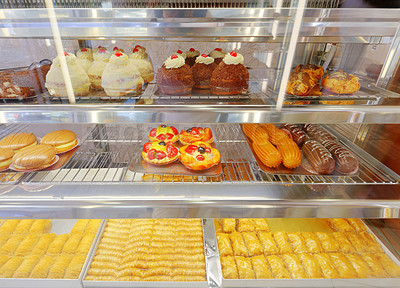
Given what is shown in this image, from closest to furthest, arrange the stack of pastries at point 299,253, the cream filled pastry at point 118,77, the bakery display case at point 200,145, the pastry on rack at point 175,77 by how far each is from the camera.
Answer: the bakery display case at point 200,145, the cream filled pastry at point 118,77, the pastry on rack at point 175,77, the stack of pastries at point 299,253

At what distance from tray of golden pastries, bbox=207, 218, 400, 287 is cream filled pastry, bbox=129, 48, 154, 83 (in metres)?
1.24

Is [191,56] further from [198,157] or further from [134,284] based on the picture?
[134,284]

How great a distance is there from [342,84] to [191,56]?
3.23ft

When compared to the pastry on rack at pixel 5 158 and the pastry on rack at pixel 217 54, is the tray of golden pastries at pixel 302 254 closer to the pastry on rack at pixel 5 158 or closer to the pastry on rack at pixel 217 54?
the pastry on rack at pixel 217 54

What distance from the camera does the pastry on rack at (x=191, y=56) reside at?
170 centimetres

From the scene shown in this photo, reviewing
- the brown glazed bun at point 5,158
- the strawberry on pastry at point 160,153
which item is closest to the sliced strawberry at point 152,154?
the strawberry on pastry at point 160,153

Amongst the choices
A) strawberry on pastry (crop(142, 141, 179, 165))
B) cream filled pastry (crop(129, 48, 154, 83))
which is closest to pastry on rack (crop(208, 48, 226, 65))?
cream filled pastry (crop(129, 48, 154, 83))

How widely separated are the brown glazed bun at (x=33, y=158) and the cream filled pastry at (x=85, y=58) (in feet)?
2.03

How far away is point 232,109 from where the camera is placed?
4.09ft

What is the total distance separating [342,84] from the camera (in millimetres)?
1405

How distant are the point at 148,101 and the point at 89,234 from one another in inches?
48.5

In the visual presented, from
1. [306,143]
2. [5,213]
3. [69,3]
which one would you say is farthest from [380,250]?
[69,3]

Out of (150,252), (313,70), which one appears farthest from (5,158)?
(313,70)

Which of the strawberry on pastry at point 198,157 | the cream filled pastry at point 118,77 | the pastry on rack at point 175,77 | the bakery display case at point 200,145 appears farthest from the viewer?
the strawberry on pastry at point 198,157
